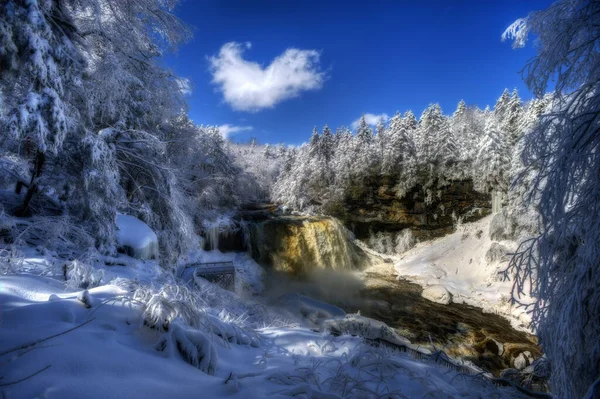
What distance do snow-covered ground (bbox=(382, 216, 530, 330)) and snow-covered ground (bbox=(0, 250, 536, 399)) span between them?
42.1 ft

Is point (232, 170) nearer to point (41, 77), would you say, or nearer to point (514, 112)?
point (41, 77)

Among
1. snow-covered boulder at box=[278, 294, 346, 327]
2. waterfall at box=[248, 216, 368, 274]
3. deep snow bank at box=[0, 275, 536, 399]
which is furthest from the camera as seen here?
waterfall at box=[248, 216, 368, 274]

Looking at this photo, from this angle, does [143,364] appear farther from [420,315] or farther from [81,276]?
[420,315]

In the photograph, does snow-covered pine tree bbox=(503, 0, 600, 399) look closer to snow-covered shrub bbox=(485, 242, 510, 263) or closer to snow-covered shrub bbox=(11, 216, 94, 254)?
→ snow-covered shrub bbox=(11, 216, 94, 254)

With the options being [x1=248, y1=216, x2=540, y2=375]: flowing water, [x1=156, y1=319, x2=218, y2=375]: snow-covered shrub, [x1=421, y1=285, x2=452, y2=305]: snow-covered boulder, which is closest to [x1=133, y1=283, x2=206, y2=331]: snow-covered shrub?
[x1=156, y1=319, x2=218, y2=375]: snow-covered shrub

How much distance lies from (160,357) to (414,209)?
1166 inches

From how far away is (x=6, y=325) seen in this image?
2113 mm

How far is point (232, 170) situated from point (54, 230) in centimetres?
2213

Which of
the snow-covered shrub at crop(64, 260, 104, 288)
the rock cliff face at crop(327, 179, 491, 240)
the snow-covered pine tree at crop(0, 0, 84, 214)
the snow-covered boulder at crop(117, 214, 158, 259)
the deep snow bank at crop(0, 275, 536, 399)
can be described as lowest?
the deep snow bank at crop(0, 275, 536, 399)

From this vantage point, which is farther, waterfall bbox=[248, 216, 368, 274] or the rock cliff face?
the rock cliff face

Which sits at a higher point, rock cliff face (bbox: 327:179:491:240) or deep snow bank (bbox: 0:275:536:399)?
rock cliff face (bbox: 327:179:491:240)

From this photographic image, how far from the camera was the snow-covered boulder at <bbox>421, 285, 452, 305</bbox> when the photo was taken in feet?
53.3

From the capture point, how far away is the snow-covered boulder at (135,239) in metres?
7.39

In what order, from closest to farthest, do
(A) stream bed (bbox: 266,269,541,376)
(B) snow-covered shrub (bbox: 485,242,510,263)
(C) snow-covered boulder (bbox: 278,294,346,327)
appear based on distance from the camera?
(A) stream bed (bbox: 266,269,541,376)
(C) snow-covered boulder (bbox: 278,294,346,327)
(B) snow-covered shrub (bbox: 485,242,510,263)
